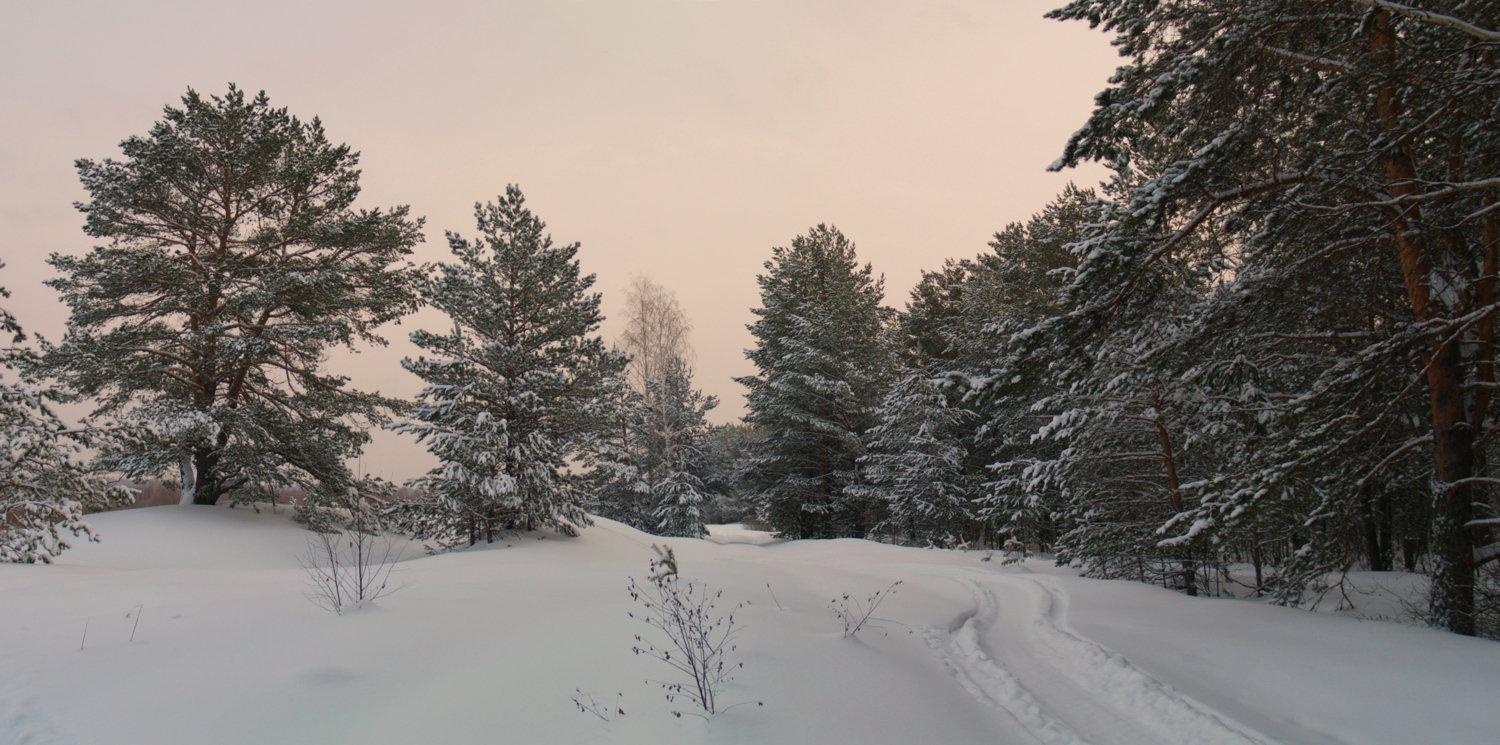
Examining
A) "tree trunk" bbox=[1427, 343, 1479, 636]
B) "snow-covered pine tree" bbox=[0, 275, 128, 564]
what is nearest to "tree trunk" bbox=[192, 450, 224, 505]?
"snow-covered pine tree" bbox=[0, 275, 128, 564]

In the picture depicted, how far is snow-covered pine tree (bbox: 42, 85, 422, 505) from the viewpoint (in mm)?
11883

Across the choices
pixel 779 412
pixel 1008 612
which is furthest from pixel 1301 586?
pixel 779 412

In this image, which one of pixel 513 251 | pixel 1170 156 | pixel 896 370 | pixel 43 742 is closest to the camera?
pixel 43 742

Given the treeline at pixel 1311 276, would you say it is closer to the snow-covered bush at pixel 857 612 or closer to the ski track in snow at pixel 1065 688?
the ski track in snow at pixel 1065 688

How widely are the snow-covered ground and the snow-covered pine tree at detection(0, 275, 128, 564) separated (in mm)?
1327

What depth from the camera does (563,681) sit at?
3.91 metres

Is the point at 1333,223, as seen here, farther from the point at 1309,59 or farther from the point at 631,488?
the point at 631,488

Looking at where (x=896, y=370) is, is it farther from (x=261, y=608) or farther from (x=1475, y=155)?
(x=261, y=608)

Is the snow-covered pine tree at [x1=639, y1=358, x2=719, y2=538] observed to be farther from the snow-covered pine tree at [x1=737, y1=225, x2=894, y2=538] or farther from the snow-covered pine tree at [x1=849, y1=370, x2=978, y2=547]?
the snow-covered pine tree at [x1=849, y1=370, x2=978, y2=547]

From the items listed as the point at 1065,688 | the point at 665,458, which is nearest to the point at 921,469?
the point at 665,458

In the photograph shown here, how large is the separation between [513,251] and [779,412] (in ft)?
38.5

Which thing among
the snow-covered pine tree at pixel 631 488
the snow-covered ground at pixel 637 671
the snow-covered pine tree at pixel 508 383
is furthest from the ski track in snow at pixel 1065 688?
the snow-covered pine tree at pixel 631 488

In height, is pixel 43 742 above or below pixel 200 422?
below

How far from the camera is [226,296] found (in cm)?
1255
